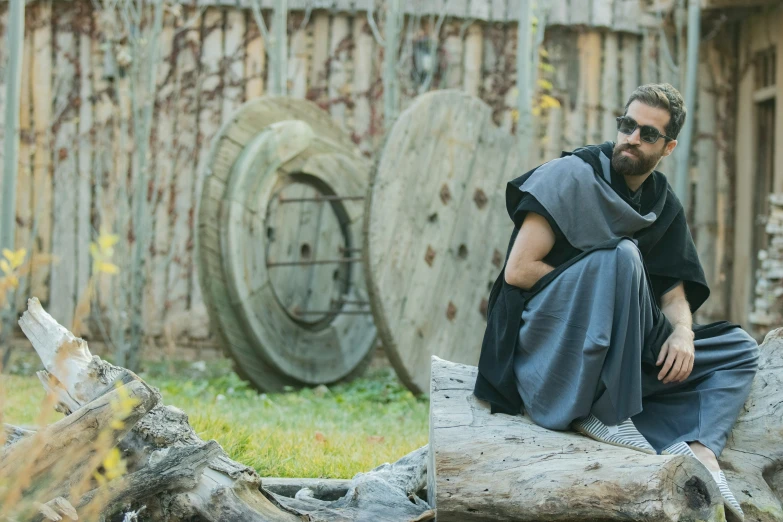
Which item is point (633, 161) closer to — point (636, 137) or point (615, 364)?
point (636, 137)

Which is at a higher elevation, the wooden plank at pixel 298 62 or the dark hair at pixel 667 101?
the wooden plank at pixel 298 62

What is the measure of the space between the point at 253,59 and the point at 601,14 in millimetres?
3146

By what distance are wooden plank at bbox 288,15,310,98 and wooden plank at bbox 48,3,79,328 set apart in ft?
6.18

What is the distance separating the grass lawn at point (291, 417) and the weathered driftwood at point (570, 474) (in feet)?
2.57

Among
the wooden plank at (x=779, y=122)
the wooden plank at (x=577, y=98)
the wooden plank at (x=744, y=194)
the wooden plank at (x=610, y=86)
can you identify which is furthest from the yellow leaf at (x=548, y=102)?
the wooden plank at (x=779, y=122)

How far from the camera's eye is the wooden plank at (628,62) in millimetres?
9195

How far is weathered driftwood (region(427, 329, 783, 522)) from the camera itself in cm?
282

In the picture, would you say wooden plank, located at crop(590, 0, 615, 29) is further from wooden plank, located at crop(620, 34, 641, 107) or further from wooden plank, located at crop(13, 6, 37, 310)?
wooden plank, located at crop(13, 6, 37, 310)

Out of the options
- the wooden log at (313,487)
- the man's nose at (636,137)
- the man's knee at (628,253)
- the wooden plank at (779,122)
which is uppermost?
the wooden plank at (779,122)

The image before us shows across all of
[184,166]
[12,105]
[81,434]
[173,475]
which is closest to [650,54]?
[184,166]

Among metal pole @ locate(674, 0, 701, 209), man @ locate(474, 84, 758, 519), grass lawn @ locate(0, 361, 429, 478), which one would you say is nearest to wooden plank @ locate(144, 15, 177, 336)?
grass lawn @ locate(0, 361, 429, 478)

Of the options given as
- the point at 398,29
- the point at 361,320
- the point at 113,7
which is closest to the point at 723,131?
the point at 398,29

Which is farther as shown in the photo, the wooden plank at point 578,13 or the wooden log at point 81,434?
the wooden plank at point 578,13

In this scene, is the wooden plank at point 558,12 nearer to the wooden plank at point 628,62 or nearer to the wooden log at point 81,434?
the wooden plank at point 628,62
